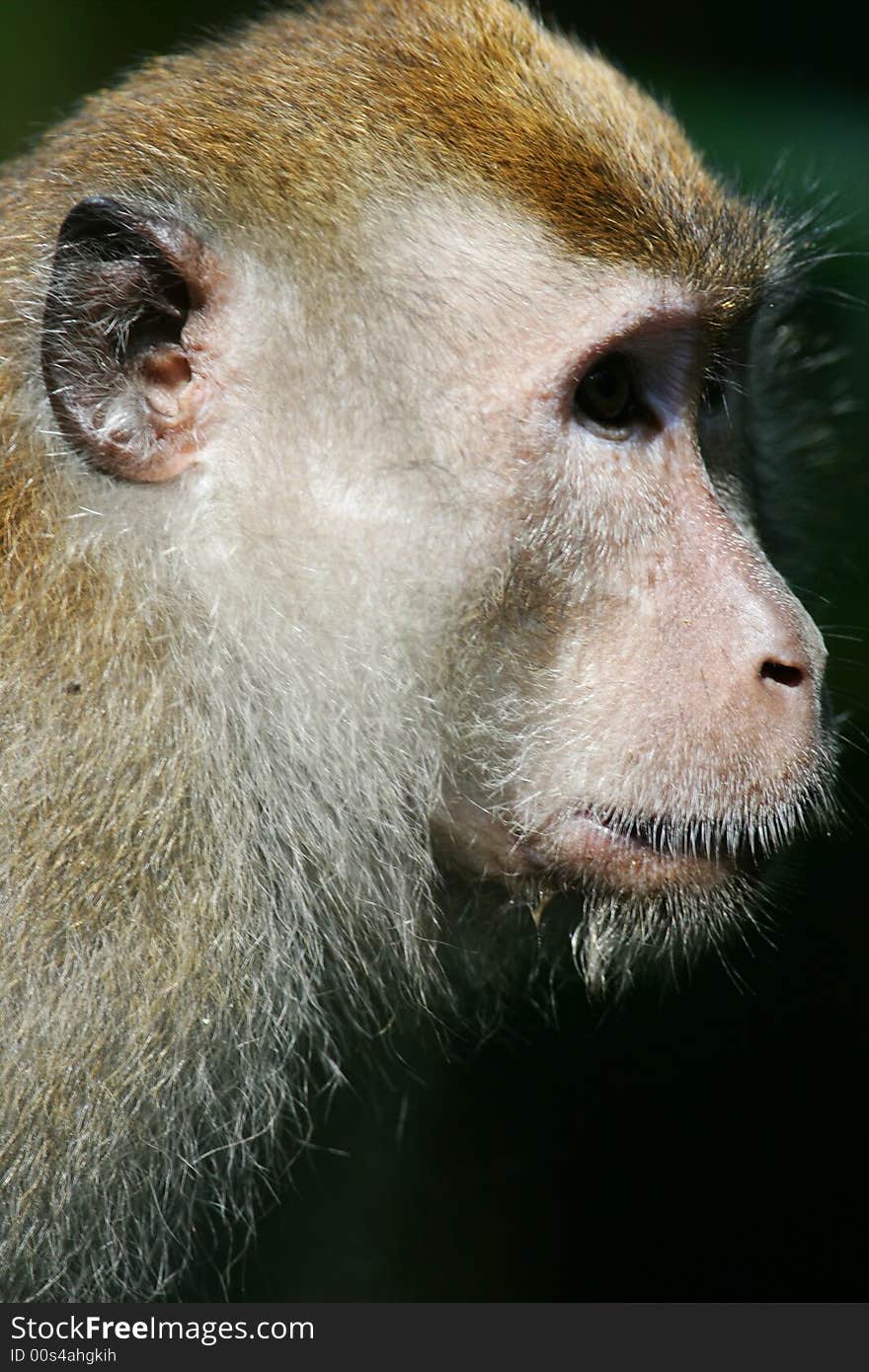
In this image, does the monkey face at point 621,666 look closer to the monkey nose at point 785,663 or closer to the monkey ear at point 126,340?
the monkey nose at point 785,663

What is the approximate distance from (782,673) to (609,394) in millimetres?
444

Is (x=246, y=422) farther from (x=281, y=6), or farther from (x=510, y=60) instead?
(x=281, y=6)

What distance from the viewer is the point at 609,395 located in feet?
6.07

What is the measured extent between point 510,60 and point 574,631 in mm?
864

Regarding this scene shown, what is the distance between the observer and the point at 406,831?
184 centimetres

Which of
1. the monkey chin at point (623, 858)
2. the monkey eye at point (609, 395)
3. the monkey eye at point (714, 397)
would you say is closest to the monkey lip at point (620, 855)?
the monkey chin at point (623, 858)

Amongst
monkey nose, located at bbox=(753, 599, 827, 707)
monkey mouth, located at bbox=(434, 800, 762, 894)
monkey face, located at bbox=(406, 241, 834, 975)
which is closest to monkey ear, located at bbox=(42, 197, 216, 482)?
monkey face, located at bbox=(406, 241, 834, 975)

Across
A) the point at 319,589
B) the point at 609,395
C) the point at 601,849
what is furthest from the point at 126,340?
the point at 601,849

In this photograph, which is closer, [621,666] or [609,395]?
[621,666]

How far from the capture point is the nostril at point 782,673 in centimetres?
176

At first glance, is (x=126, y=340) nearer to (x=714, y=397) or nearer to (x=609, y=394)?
(x=609, y=394)

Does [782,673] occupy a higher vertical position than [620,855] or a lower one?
higher

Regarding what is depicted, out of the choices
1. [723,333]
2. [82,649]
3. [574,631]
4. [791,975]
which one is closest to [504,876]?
[574,631]

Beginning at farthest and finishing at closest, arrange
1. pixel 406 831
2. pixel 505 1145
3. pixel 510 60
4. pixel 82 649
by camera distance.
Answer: pixel 505 1145
pixel 510 60
pixel 406 831
pixel 82 649
